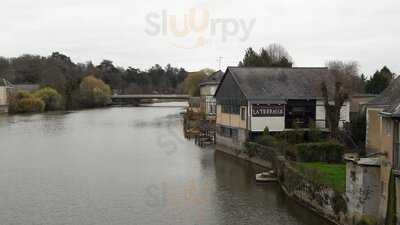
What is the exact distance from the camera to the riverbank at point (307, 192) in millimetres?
16078

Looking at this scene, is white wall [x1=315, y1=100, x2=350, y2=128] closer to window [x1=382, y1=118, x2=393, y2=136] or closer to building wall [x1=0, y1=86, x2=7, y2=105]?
window [x1=382, y1=118, x2=393, y2=136]

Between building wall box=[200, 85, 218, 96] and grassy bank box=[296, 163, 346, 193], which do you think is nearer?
grassy bank box=[296, 163, 346, 193]

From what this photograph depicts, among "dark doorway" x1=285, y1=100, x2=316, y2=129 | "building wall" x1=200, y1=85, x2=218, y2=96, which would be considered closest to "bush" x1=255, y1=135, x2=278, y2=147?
"dark doorway" x1=285, y1=100, x2=316, y2=129

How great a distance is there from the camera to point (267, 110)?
29375 mm

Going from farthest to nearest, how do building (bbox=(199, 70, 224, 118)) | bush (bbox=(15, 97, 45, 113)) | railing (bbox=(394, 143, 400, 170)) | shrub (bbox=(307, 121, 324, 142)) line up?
bush (bbox=(15, 97, 45, 113)) < building (bbox=(199, 70, 224, 118)) < shrub (bbox=(307, 121, 324, 142)) < railing (bbox=(394, 143, 400, 170))

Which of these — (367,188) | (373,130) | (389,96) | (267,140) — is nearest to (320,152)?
(373,130)

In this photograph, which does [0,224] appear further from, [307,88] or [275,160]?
[307,88]

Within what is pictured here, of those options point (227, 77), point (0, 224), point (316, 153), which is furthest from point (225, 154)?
point (0, 224)

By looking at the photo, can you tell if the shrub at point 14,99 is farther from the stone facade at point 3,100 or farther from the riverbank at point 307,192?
the riverbank at point 307,192

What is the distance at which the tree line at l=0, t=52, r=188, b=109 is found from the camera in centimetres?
9056

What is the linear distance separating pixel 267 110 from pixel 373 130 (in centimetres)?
866

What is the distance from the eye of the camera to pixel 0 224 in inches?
667

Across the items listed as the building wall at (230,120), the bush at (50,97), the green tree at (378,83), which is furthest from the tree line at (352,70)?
the bush at (50,97)

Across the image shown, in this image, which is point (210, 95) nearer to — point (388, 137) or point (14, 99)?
point (388, 137)
